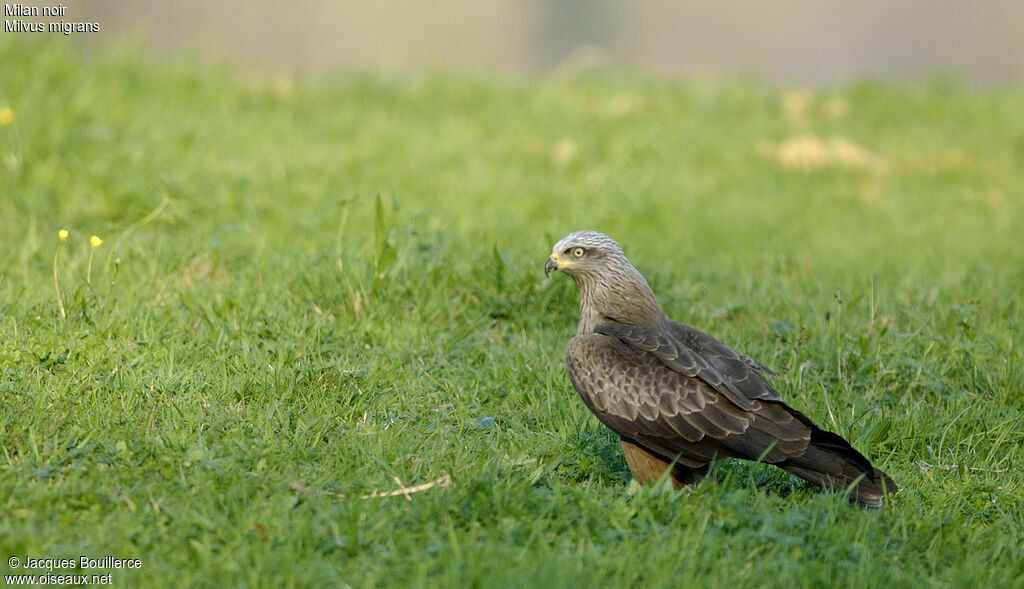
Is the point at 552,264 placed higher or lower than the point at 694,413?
higher

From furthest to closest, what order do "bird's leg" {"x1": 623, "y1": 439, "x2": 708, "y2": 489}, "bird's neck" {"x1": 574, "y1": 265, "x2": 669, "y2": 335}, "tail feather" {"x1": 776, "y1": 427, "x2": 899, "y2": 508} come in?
"bird's neck" {"x1": 574, "y1": 265, "x2": 669, "y2": 335}, "bird's leg" {"x1": 623, "y1": 439, "x2": 708, "y2": 489}, "tail feather" {"x1": 776, "y1": 427, "x2": 899, "y2": 508}

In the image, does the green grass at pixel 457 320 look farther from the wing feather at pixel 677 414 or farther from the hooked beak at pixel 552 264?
the hooked beak at pixel 552 264

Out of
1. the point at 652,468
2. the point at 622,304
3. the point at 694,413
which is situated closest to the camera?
the point at 694,413

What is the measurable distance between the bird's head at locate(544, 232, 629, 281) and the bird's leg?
101 centimetres

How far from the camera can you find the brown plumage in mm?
4609

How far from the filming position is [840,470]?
460 centimetres

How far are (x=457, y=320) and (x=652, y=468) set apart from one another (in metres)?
2.15

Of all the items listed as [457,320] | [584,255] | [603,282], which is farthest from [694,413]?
[457,320]

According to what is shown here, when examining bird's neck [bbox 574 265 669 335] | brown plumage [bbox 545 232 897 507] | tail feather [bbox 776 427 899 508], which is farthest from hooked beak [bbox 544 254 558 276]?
tail feather [bbox 776 427 899 508]

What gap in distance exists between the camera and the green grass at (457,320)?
4.12m

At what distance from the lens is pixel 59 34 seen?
1080 cm

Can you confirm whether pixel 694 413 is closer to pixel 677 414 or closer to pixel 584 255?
pixel 677 414

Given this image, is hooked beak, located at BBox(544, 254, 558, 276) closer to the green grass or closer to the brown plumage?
the brown plumage

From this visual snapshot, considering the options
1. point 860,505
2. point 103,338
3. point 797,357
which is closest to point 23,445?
point 103,338
